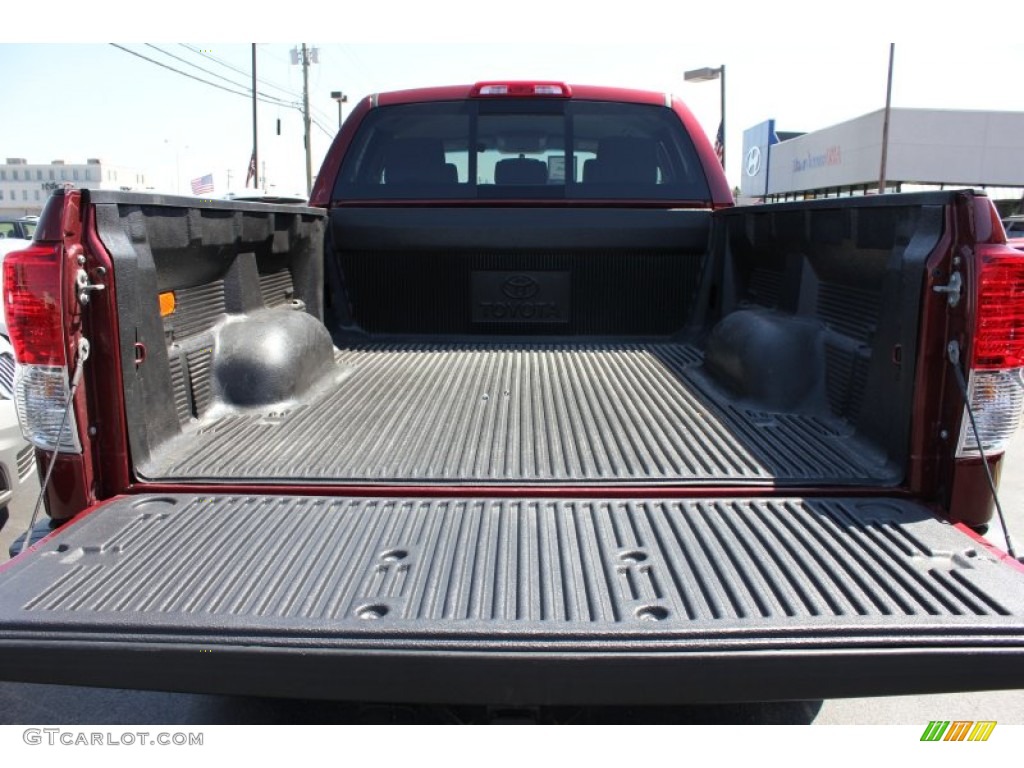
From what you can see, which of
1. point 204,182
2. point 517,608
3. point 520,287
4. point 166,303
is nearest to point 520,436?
point 517,608

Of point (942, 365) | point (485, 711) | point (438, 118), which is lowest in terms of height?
point (485, 711)

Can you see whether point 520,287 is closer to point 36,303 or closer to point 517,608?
point 36,303

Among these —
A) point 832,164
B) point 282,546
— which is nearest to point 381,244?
point 282,546

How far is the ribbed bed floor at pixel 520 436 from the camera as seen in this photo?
97.3 inches

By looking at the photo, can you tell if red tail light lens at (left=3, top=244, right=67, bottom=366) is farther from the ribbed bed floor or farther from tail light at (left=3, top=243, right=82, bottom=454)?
the ribbed bed floor

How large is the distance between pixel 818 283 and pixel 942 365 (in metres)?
1.06

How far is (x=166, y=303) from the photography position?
2666mm

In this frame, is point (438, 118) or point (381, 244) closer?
point (381, 244)

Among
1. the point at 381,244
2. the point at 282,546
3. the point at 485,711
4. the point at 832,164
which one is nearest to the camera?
the point at 485,711

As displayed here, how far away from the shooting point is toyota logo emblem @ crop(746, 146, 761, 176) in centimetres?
4353

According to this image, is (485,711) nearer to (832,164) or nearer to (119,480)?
(119,480)

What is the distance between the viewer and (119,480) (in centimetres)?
234

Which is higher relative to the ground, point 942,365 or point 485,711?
point 942,365

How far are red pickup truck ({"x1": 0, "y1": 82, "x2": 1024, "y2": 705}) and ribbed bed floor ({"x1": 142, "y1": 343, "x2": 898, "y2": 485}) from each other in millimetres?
16
